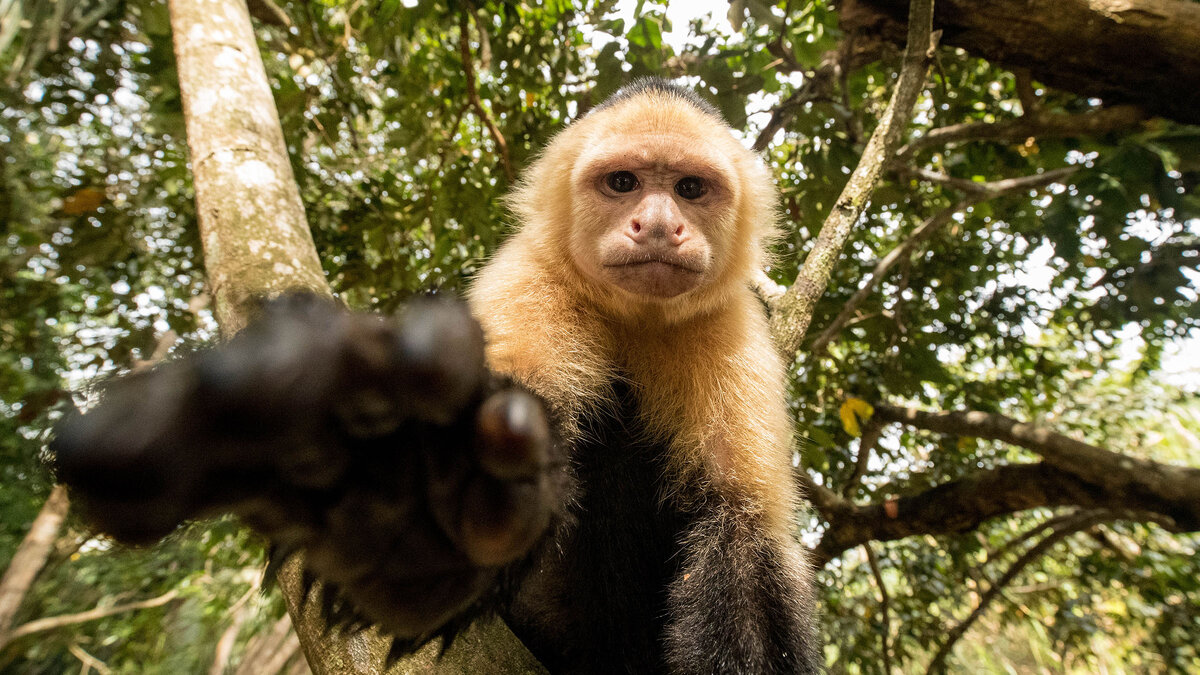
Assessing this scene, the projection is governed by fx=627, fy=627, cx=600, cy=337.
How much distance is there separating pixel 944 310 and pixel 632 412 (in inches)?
134

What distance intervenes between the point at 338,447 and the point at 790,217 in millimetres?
3914

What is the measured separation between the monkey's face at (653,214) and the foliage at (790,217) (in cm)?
134

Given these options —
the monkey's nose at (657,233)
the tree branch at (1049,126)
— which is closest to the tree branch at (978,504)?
the tree branch at (1049,126)

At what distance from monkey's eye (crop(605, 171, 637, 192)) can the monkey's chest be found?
0.86m

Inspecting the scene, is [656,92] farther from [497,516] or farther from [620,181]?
[497,516]

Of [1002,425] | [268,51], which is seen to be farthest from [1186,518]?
[268,51]

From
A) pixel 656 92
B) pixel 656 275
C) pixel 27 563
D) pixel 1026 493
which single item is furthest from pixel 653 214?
→ pixel 27 563

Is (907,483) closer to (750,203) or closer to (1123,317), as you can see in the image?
(1123,317)

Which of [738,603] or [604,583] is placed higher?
[738,603]

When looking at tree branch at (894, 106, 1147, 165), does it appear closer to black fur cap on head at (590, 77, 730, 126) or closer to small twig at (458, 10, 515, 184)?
black fur cap on head at (590, 77, 730, 126)

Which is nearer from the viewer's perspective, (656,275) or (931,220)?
(656,275)

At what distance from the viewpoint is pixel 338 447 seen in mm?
846

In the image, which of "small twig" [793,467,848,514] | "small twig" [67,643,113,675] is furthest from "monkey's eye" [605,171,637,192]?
"small twig" [67,643,113,675]

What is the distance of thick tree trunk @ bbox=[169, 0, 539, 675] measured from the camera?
133cm
